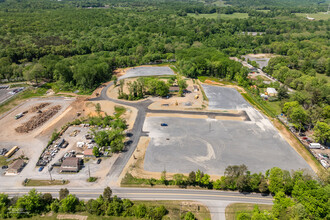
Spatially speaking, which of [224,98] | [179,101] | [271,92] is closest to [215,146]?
[179,101]

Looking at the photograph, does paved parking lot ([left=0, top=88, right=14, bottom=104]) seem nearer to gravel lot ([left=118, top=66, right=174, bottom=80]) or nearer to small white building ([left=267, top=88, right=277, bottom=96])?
gravel lot ([left=118, top=66, right=174, bottom=80])

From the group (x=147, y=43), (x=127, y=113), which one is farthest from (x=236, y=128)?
(x=147, y=43)

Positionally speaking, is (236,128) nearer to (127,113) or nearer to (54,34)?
(127,113)

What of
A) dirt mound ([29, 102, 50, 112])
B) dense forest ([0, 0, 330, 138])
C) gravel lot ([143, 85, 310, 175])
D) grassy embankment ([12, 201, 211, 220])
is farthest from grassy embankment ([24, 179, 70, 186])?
dense forest ([0, 0, 330, 138])

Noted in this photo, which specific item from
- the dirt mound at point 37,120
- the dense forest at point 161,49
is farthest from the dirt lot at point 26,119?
the dense forest at point 161,49

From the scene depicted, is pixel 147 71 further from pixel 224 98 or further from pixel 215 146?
pixel 215 146
